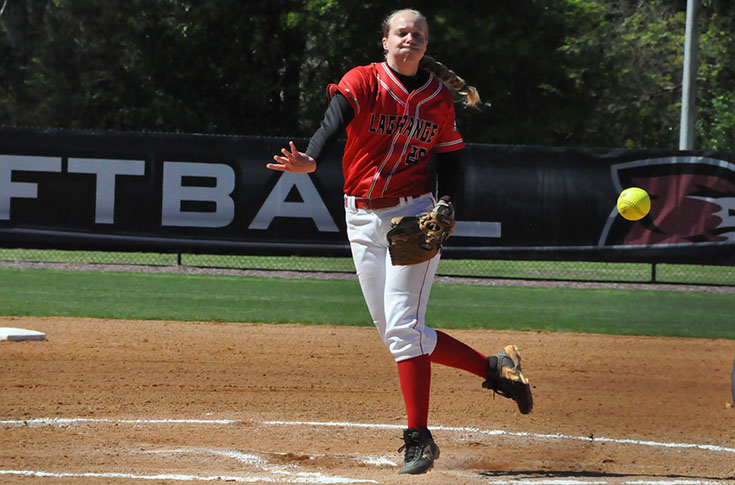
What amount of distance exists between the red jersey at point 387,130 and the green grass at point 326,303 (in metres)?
5.01

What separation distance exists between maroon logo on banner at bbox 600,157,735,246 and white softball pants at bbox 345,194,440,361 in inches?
326

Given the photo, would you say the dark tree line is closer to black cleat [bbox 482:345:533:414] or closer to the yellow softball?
the yellow softball

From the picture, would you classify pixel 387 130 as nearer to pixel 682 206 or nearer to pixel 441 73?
pixel 441 73

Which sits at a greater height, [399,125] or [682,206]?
[399,125]

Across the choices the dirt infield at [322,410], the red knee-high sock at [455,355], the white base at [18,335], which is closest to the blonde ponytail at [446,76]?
the red knee-high sock at [455,355]

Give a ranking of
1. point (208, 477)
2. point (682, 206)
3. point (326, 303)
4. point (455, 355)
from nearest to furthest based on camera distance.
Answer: point (208, 477) → point (455, 355) → point (326, 303) → point (682, 206)

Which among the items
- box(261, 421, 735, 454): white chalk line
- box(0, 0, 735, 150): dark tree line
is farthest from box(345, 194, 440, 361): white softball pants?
box(0, 0, 735, 150): dark tree line

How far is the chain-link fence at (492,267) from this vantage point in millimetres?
13164

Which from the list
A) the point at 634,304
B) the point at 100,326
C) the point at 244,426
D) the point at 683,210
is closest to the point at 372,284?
the point at 244,426

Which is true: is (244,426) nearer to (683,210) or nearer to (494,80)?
(683,210)

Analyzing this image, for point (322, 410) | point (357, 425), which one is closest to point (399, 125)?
point (357, 425)

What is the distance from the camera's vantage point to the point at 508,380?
449cm

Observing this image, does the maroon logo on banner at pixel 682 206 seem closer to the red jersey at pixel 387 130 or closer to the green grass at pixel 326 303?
the green grass at pixel 326 303

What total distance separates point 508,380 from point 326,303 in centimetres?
628
